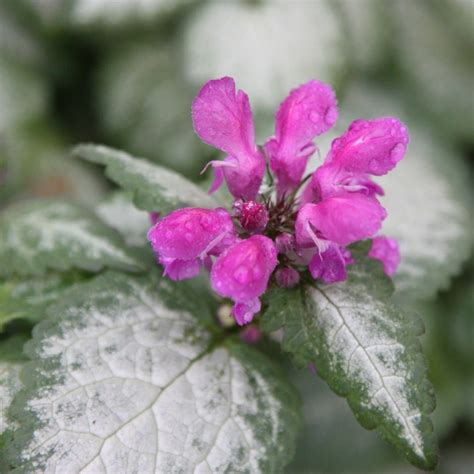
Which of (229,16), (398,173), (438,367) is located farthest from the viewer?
(229,16)

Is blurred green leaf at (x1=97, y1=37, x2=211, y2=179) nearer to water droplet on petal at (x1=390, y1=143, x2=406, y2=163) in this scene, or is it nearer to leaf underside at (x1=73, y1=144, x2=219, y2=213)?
leaf underside at (x1=73, y1=144, x2=219, y2=213)

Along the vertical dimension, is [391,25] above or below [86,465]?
above

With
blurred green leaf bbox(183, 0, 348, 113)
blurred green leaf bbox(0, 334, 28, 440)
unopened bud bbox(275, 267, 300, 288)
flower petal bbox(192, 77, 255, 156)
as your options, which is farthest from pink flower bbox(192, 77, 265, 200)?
blurred green leaf bbox(183, 0, 348, 113)

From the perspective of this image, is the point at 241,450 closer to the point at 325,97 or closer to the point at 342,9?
the point at 325,97

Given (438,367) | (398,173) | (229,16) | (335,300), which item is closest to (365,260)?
(335,300)

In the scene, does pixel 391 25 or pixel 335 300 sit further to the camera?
pixel 391 25

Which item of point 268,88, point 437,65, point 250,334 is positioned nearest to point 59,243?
point 250,334

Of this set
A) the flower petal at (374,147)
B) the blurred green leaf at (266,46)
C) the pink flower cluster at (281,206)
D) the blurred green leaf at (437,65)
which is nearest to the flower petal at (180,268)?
the pink flower cluster at (281,206)

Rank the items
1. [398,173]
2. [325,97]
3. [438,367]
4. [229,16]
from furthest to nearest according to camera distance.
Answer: [229,16]
[438,367]
[398,173]
[325,97]
